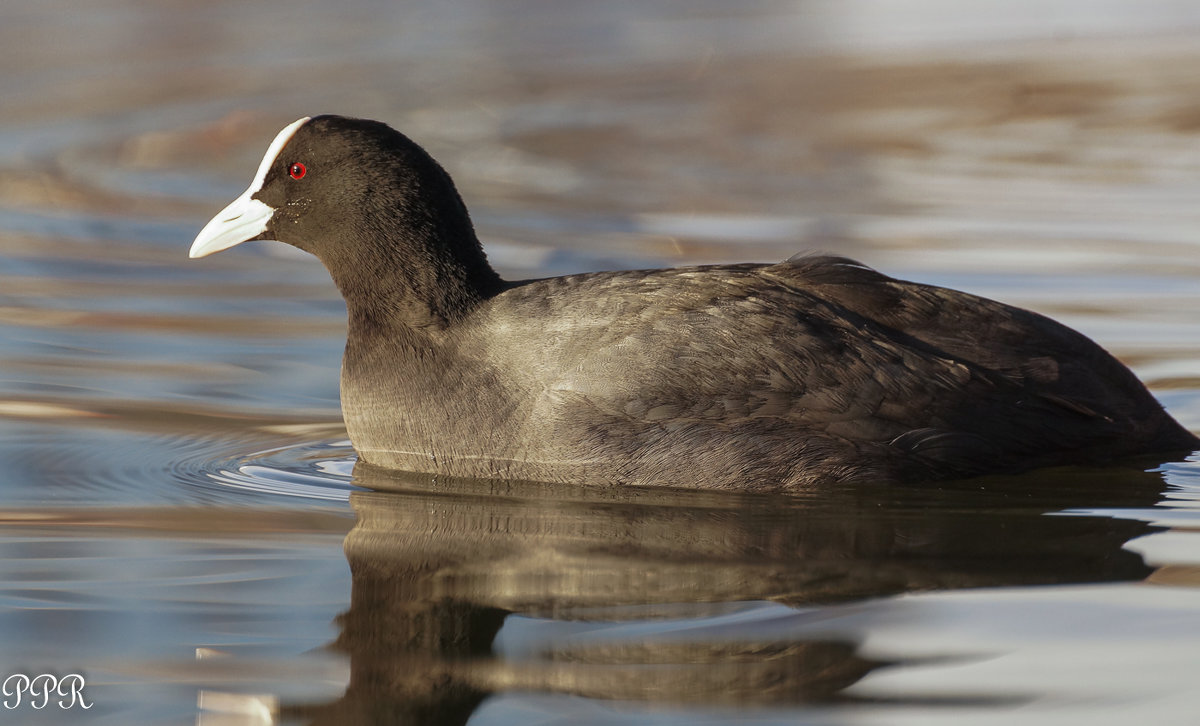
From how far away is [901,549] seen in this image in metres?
4.56

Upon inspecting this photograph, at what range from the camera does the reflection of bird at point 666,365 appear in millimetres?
5141

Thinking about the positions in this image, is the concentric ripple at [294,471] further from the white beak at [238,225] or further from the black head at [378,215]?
the white beak at [238,225]

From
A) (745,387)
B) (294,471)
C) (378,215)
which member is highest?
(378,215)

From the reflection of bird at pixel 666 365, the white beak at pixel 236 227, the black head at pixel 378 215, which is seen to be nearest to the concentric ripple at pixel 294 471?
the reflection of bird at pixel 666 365

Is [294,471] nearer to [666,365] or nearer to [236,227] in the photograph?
[236,227]

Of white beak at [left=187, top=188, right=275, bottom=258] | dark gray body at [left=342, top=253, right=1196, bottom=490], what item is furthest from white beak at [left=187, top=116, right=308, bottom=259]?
dark gray body at [left=342, top=253, right=1196, bottom=490]

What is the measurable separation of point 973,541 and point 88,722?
230 cm

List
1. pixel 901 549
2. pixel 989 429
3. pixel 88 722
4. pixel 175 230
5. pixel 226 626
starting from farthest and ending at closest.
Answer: pixel 175 230 → pixel 989 429 → pixel 901 549 → pixel 226 626 → pixel 88 722

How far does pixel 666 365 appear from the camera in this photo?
203 inches

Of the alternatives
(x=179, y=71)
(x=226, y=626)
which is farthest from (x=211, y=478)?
(x=179, y=71)

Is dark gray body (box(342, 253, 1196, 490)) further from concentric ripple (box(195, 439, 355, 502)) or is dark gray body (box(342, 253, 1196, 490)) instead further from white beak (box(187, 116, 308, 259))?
white beak (box(187, 116, 308, 259))

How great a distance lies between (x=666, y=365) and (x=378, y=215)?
1.12 meters

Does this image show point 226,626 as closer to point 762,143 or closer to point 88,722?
point 88,722

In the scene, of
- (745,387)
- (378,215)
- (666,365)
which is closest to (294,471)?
(378,215)
